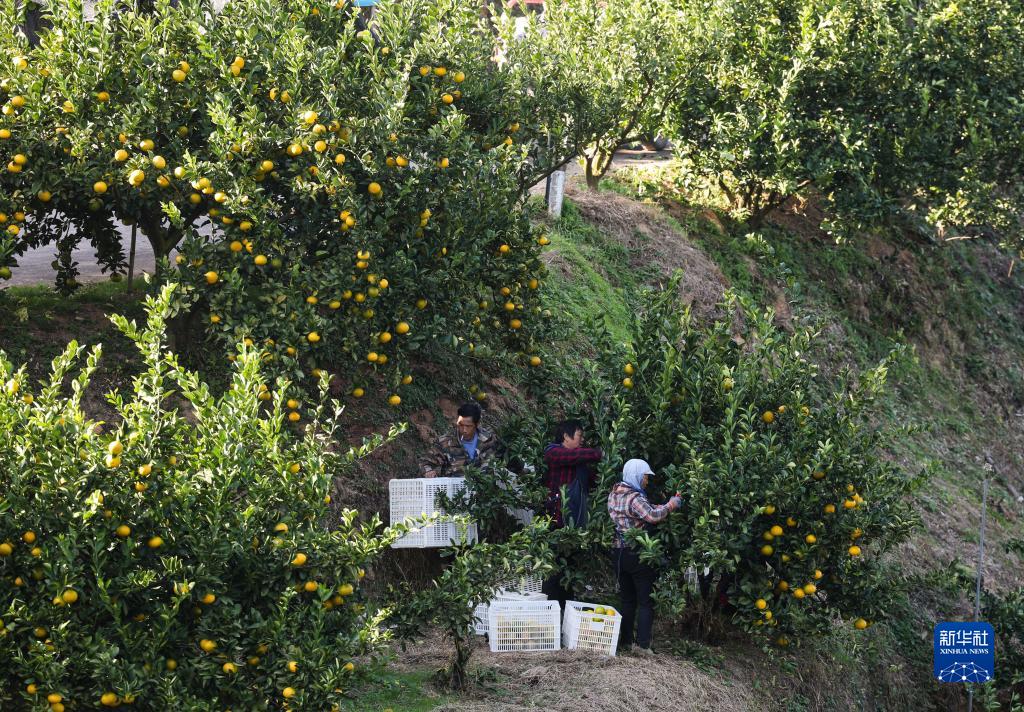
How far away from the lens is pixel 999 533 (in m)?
14.9

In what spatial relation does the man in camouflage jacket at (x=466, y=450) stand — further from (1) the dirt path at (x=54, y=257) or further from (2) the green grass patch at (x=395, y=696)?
(1) the dirt path at (x=54, y=257)

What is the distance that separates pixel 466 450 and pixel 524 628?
1.57 m

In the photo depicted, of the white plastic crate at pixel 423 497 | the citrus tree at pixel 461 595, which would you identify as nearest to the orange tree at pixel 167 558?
the citrus tree at pixel 461 595

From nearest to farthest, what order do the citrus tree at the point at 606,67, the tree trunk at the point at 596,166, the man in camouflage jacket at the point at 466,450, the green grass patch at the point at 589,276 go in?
the man in camouflage jacket at the point at 466,450 → the citrus tree at the point at 606,67 → the green grass patch at the point at 589,276 → the tree trunk at the point at 596,166

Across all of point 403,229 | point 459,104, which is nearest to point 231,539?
point 403,229

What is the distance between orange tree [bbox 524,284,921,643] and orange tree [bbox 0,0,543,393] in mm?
1509

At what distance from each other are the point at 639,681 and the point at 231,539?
3.14 metres

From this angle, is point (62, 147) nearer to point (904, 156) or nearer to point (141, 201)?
point (141, 201)

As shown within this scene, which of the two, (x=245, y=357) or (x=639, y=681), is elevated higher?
(x=245, y=357)

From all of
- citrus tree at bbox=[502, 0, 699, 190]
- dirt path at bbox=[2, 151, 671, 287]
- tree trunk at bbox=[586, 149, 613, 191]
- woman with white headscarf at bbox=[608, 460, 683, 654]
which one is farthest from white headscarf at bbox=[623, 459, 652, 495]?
tree trunk at bbox=[586, 149, 613, 191]

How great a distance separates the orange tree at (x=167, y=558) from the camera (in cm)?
528

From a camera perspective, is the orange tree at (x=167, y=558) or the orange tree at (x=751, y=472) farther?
the orange tree at (x=751, y=472)

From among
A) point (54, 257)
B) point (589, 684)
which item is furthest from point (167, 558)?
point (54, 257)

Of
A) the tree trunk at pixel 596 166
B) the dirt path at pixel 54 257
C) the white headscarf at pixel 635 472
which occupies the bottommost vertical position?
the white headscarf at pixel 635 472
